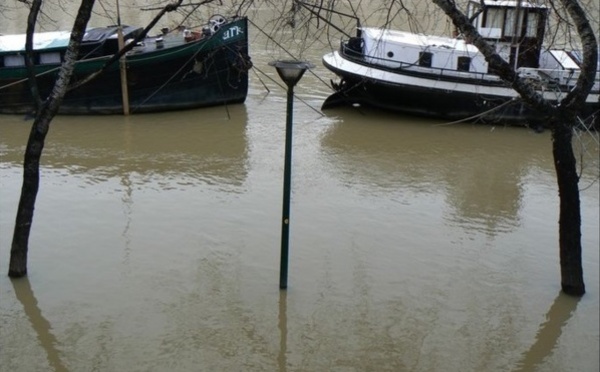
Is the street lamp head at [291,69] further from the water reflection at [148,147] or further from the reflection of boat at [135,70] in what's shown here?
the reflection of boat at [135,70]

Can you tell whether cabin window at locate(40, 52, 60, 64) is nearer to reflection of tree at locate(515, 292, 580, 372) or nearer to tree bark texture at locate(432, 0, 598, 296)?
tree bark texture at locate(432, 0, 598, 296)

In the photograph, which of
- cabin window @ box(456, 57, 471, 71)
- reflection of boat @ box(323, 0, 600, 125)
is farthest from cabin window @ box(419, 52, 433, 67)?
cabin window @ box(456, 57, 471, 71)

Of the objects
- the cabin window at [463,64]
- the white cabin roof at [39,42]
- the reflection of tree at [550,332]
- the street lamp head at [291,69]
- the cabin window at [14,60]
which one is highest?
the street lamp head at [291,69]

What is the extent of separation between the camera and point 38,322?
7797 mm

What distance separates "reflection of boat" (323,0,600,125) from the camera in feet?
58.7

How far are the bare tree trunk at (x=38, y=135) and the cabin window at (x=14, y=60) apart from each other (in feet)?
34.4

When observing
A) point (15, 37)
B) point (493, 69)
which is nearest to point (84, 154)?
point (15, 37)

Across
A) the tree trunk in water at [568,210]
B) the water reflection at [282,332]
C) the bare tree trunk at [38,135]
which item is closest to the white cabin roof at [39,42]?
the bare tree trunk at [38,135]

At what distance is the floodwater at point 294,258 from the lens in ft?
24.5

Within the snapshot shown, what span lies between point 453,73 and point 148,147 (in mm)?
7581

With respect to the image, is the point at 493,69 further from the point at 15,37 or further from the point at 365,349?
the point at 15,37

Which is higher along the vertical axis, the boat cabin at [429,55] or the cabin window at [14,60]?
the boat cabin at [429,55]

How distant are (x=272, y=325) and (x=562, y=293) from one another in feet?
11.3

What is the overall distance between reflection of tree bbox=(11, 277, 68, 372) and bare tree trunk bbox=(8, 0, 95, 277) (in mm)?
269
